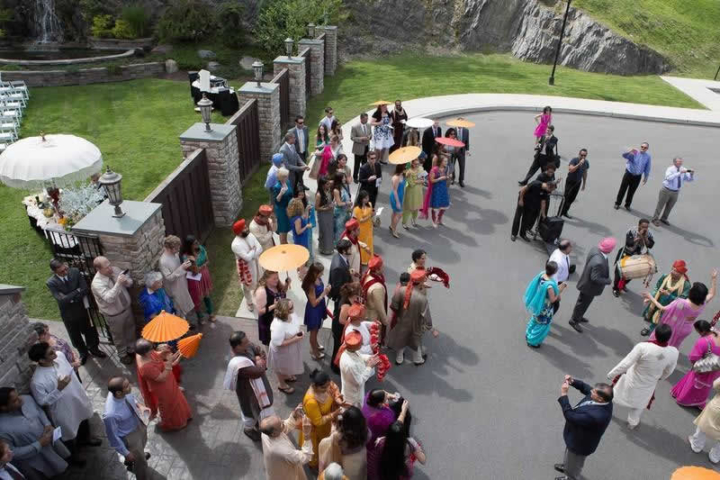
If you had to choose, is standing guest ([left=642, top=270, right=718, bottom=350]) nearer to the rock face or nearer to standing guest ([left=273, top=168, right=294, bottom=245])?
standing guest ([left=273, top=168, right=294, bottom=245])

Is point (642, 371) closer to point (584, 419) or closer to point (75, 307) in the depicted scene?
point (584, 419)

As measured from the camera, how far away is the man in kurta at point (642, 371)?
648 cm

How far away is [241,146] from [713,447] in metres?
11.3

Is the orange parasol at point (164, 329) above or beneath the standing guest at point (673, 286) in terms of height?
above

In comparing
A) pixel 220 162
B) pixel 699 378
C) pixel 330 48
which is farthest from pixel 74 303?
pixel 330 48

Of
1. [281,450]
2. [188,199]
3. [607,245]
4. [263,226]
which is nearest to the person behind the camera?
[281,450]

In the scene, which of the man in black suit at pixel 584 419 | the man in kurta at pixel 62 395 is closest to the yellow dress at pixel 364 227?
the man in black suit at pixel 584 419

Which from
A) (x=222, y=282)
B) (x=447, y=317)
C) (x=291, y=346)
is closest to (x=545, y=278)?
(x=447, y=317)

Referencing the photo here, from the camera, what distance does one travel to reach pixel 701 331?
6.88 meters

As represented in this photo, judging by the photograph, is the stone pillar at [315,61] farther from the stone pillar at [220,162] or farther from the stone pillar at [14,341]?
the stone pillar at [14,341]

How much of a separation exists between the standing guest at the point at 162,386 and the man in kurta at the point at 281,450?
5.70 feet

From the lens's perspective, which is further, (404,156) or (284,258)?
(404,156)

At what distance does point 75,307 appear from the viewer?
23.8 ft

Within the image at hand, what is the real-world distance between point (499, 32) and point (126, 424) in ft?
91.5
